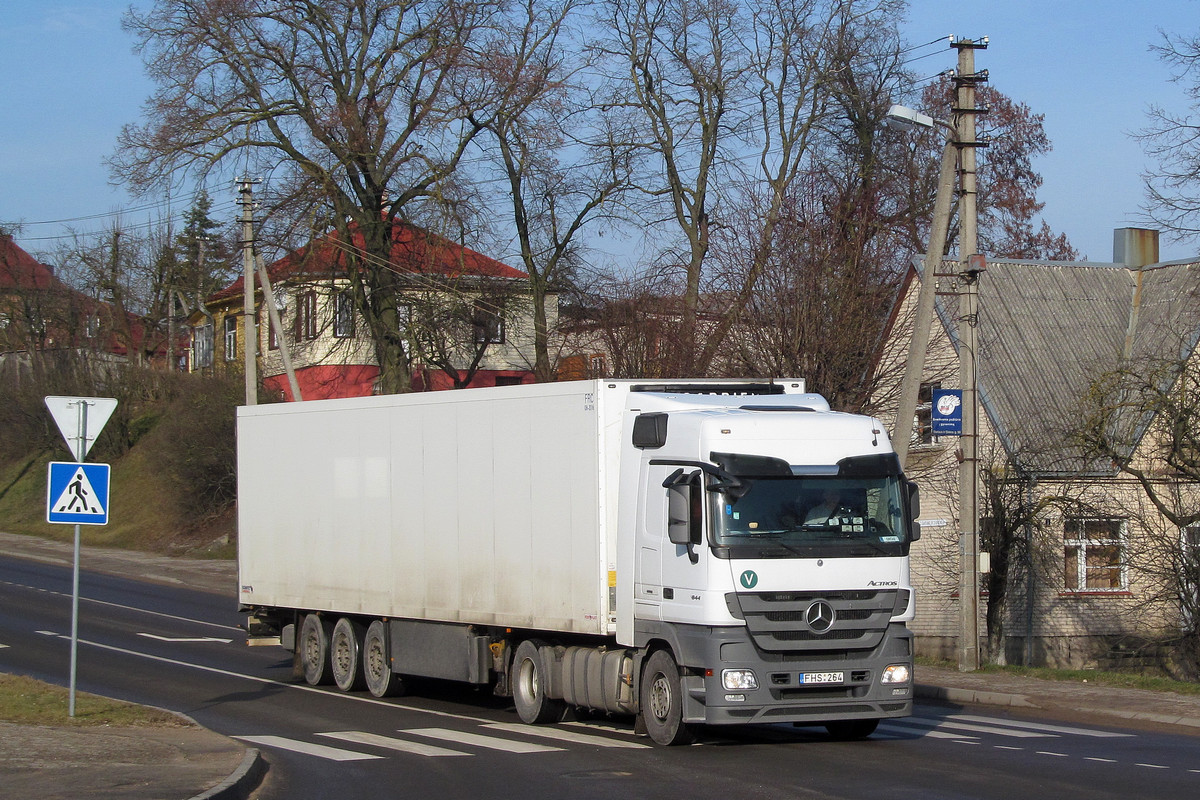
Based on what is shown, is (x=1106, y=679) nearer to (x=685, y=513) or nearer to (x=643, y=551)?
(x=643, y=551)

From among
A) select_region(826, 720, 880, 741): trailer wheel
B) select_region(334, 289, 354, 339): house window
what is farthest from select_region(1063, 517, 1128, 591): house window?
select_region(334, 289, 354, 339): house window

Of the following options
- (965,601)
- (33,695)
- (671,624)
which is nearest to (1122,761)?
(671,624)

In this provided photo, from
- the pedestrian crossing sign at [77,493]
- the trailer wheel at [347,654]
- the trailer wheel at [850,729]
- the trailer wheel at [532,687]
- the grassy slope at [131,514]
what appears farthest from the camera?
the grassy slope at [131,514]

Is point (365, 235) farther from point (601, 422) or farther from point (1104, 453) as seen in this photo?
point (601, 422)

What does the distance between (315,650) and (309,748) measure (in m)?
5.42

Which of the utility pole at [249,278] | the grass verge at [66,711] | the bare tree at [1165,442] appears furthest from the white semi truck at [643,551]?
the utility pole at [249,278]

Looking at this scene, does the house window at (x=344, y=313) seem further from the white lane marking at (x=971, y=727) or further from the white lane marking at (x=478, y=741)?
the white lane marking at (x=971, y=727)

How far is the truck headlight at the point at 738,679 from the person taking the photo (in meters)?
11.4

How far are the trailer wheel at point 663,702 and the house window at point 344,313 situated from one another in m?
25.2

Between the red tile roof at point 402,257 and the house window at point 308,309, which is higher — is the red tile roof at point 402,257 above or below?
above

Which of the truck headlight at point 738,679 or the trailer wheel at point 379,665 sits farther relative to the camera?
the trailer wheel at point 379,665

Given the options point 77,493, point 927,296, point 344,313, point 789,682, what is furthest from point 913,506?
point 344,313

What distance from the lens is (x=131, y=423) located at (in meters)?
57.6

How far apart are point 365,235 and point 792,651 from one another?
26.2 m
